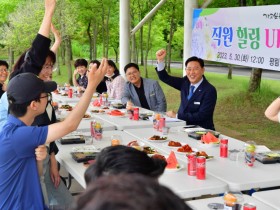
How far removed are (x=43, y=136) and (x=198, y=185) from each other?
103cm

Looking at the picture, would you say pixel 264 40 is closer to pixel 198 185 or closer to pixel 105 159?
pixel 198 185

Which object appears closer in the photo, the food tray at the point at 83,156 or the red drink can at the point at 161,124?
the food tray at the point at 83,156

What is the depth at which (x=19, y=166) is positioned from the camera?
2.31m

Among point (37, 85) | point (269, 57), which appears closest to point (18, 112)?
point (37, 85)

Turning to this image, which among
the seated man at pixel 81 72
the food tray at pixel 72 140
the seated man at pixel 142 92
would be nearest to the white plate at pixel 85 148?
the food tray at pixel 72 140

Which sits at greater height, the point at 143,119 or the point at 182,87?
the point at 182,87

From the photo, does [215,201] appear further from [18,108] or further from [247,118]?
[247,118]

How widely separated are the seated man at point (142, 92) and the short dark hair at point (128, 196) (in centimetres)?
490

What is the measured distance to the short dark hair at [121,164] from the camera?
1225 mm

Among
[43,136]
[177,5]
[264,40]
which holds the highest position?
[177,5]

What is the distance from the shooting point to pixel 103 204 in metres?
0.60

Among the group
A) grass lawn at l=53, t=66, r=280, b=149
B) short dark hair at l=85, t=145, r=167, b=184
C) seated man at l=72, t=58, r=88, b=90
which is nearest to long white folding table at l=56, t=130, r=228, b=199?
short dark hair at l=85, t=145, r=167, b=184

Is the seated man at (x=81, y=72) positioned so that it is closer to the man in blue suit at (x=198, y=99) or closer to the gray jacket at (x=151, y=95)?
the gray jacket at (x=151, y=95)

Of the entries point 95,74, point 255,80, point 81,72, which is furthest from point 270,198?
point 255,80
